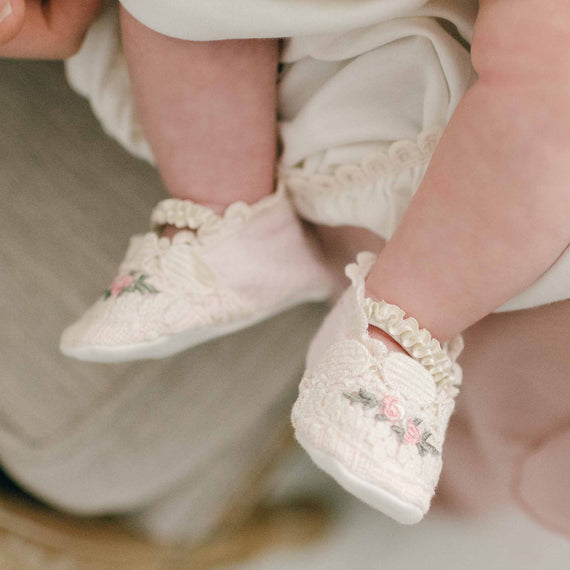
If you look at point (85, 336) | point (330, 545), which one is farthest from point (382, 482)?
point (330, 545)

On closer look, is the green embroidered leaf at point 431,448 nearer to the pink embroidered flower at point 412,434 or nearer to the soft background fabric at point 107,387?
the pink embroidered flower at point 412,434

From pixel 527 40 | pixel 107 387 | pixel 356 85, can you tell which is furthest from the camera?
pixel 107 387

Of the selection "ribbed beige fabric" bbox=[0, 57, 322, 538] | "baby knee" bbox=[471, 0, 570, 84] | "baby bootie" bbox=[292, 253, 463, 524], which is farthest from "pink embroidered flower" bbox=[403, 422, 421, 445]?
"ribbed beige fabric" bbox=[0, 57, 322, 538]

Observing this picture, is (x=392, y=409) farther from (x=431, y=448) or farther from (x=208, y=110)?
(x=208, y=110)

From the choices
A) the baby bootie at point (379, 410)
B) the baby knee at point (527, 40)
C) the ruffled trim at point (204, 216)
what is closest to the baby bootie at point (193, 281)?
the ruffled trim at point (204, 216)

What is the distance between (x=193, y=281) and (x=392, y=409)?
0.65ft

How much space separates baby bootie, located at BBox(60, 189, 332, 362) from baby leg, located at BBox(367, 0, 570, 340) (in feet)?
0.48

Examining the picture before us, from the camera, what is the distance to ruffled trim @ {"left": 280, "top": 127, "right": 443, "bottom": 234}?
1.49ft

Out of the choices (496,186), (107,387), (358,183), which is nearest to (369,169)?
(358,183)

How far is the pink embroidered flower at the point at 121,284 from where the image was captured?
1.65 feet

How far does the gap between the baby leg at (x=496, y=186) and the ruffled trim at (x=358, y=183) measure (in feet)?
0.15

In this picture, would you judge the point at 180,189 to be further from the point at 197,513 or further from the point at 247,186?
the point at 197,513

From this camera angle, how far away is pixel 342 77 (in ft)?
1.54

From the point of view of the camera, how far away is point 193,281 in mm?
503
